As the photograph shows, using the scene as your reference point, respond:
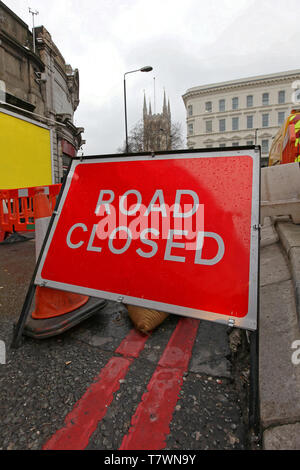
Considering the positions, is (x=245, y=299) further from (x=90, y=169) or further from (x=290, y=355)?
(x=90, y=169)

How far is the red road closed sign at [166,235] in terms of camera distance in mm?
1576

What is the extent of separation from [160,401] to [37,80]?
63.4 ft

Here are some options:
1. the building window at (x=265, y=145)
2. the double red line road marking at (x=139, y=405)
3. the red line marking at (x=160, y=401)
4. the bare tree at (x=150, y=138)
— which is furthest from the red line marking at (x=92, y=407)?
the building window at (x=265, y=145)

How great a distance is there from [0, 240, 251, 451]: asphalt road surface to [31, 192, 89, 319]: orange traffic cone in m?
0.22

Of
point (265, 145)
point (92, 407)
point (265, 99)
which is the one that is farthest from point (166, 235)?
point (265, 99)

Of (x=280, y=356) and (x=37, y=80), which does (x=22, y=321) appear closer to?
(x=280, y=356)

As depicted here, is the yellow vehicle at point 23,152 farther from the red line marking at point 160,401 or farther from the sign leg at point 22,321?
the red line marking at point 160,401

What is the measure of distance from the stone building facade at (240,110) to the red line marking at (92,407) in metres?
55.7

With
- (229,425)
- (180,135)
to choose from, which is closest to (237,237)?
(229,425)

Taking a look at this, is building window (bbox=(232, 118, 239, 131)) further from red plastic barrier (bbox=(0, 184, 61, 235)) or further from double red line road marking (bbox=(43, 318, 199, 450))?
double red line road marking (bbox=(43, 318, 199, 450))

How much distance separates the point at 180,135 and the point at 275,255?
40.4 meters

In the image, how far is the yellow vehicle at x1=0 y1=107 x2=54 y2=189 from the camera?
9.54 metres

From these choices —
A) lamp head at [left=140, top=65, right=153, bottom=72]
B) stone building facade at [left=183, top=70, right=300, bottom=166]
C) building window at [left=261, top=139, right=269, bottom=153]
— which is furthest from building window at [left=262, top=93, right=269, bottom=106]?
lamp head at [left=140, top=65, right=153, bottom=72]

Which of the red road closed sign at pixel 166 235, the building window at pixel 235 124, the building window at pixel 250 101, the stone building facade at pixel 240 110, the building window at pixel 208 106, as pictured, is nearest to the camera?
the red road closed sign at pixel 166 235
